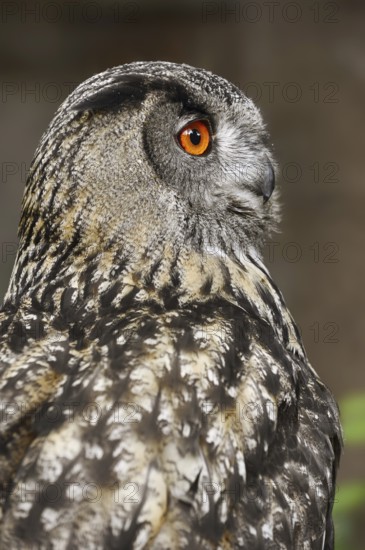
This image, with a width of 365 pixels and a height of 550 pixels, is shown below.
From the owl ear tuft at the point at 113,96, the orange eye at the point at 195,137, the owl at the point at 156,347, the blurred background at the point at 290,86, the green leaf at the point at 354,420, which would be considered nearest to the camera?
the owl at the point at 156,347

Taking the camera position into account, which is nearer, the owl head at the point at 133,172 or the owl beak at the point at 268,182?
the owl head at the point at 133,172

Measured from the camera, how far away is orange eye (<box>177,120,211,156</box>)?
3.05 m

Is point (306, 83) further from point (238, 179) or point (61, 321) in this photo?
point (61, 321)

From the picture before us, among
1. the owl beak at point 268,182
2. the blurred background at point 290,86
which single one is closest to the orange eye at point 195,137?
the owl beak at point 268,182

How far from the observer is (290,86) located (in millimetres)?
7613

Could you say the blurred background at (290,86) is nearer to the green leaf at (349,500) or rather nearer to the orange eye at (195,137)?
the green leaf at (349,500)

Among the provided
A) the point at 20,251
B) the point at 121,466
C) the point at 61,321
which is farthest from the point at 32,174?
the point at 121,466

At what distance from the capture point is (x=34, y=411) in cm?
240

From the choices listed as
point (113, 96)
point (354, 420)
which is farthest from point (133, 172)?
point (354, 420)

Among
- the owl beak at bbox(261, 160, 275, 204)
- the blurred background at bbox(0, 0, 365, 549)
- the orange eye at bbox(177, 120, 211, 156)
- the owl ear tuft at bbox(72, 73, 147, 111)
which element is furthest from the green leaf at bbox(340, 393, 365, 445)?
the blurred background at bbox(0, 0, 365, 549)

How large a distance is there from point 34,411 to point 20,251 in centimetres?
84

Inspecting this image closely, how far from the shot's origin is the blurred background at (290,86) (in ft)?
24.9

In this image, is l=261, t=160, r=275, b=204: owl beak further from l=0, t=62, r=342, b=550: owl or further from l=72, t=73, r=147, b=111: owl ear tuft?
l=72, t=73, r=147, b=111: owl ear tuft

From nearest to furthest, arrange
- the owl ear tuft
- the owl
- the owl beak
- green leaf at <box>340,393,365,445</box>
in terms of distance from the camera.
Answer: the owl
the owl ear tuft
the owl beak
green leaf at <box>340,393,365,445</box>
